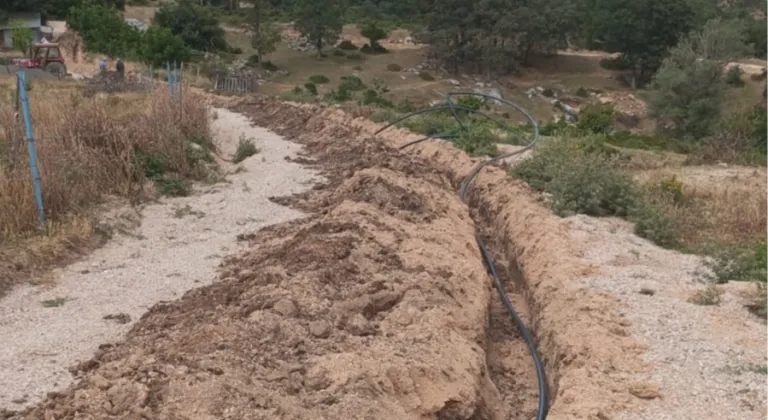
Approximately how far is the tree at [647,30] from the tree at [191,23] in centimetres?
3132

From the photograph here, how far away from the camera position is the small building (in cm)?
4819

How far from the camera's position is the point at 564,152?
13.7 meters

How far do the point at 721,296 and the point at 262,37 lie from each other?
4995cm

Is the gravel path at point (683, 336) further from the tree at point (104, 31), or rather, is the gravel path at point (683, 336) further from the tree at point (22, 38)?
the tree at point (104, 31)

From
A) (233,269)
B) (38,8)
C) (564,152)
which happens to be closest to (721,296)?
Result: (233,269)

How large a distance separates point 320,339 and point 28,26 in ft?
158

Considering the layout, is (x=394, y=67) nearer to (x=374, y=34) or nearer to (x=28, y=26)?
(x=374, y=34)

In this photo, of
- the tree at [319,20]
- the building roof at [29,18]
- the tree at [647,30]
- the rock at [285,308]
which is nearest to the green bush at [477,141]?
the rock at [285,308]

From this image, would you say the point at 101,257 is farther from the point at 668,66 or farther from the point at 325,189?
the point at 668,66

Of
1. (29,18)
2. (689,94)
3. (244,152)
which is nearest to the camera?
(244,152)

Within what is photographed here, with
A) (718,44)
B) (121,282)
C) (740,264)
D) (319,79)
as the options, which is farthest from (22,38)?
(740,264)

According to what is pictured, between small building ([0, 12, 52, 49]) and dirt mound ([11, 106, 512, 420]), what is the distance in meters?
45.3

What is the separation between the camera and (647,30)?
58.4 m

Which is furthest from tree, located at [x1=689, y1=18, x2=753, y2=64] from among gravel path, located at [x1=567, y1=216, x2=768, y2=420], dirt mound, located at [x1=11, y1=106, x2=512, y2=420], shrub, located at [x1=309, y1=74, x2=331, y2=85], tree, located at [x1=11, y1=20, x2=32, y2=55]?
dirt mound, located at [x1=11, y1=106, x2=512, y2=420]
